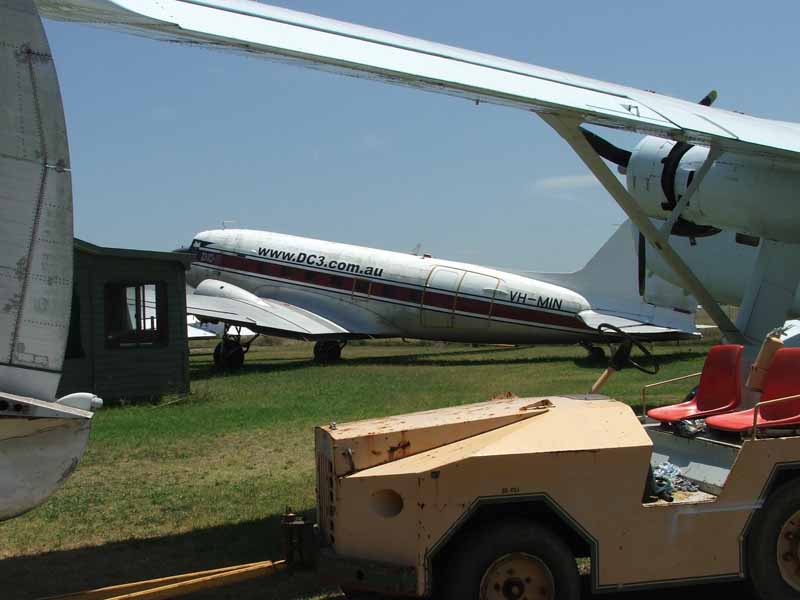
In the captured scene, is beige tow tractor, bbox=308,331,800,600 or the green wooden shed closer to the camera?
beige tow tractor, bbox=308,331,800,600

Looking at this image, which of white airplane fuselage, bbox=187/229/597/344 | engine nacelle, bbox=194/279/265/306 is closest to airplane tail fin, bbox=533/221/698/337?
white airplane fuselage, bbox=187/229/597/344

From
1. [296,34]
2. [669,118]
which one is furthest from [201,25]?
[669,118]

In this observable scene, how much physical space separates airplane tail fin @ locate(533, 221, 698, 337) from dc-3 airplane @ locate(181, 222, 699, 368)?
0.09 feet

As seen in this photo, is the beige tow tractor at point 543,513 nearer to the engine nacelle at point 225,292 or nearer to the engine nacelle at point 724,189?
the engine nacelle at point 724,189

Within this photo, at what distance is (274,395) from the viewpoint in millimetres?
15930

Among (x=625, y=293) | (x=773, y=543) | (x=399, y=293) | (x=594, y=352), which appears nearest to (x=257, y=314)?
(x=399, y=293)

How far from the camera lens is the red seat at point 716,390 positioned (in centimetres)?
602

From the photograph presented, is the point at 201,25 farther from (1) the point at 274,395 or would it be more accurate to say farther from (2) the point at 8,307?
(1) the point at 274,395

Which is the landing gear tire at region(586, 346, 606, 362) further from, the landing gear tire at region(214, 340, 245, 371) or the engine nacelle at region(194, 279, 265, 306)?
the engine nacelle at region(194, 279, 265, 306)

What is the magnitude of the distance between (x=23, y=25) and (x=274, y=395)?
39.7 feet

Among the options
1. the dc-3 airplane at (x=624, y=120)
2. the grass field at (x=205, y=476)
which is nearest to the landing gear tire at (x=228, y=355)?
the grass field at (x=205, y=476)

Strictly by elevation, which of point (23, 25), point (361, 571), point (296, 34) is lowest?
point (361, 571)

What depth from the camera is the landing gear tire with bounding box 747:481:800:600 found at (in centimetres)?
478

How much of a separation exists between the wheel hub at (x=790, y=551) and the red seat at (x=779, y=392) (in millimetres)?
582
